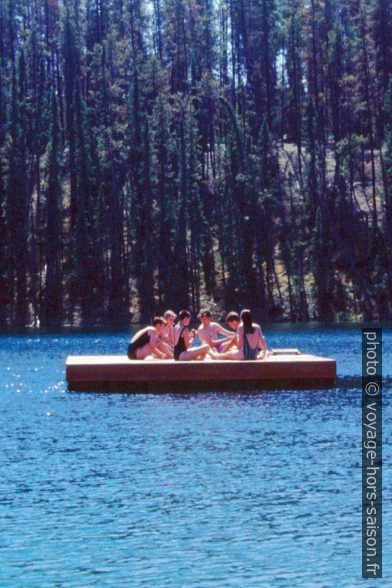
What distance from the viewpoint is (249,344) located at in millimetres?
31031

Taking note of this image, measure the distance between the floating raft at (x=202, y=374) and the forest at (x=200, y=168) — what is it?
167 ft

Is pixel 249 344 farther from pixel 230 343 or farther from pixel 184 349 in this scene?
pixel 184 349

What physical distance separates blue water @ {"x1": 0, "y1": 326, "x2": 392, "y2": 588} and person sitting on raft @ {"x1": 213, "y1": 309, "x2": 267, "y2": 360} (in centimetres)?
129

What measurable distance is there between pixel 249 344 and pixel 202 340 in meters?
1.59

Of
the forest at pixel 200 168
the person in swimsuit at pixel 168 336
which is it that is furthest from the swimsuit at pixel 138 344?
the forest at pixel 200 168

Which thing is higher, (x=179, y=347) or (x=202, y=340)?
(x=202, y=340)

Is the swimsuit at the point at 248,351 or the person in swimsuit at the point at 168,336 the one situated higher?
the person in swimsuit at the point at 168,336

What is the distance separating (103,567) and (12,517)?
2.93 meters

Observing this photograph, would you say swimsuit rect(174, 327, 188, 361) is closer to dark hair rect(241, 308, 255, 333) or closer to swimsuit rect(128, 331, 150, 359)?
swimsuit rect(128, 331, 150, 359)

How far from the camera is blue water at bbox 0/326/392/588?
14.1 metres

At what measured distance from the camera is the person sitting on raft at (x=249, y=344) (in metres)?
30.7

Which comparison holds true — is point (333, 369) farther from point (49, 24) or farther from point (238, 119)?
point (49, 24)

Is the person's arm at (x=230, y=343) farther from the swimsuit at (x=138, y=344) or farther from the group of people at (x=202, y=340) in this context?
the swimsuit at (x=138, y=344)

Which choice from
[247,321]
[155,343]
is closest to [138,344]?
[155,343]
